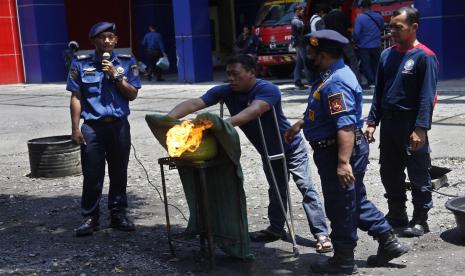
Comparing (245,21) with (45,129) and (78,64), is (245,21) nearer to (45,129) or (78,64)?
(45,129)

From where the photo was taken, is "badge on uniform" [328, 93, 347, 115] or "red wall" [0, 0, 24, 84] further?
"red wall" [0, 0, 24, 84]

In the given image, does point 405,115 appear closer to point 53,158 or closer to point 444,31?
point 53,158

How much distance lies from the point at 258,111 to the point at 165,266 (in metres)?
1.41

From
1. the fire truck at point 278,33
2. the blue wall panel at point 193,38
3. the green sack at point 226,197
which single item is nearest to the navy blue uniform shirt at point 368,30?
the fire truck at point 278,33

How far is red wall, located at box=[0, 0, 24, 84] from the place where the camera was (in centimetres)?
2589

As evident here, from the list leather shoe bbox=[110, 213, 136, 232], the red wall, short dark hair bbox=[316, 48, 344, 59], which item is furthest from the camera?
the red wall

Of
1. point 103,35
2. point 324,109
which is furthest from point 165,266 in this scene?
point 103,35

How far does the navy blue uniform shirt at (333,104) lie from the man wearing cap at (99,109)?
198cm

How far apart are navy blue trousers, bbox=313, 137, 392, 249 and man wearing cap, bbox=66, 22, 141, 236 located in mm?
2077

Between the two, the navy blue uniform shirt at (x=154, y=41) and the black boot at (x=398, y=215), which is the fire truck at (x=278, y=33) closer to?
the navy blue uniform shirt at (x=154, y=41)

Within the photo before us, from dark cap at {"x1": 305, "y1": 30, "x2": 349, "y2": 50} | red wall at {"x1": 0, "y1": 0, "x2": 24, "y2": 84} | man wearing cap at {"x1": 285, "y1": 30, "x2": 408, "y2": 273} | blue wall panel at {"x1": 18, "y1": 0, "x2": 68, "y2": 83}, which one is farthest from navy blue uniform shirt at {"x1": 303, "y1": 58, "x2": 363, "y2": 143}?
red wall at {"x1": 0, "y1": 0, "x2": 24, "y2": 84}

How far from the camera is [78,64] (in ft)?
19.9

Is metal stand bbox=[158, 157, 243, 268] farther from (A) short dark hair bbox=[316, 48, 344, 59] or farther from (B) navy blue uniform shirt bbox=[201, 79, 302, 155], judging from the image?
(A) short dark hair bbox=[316, 48, 344, 59]

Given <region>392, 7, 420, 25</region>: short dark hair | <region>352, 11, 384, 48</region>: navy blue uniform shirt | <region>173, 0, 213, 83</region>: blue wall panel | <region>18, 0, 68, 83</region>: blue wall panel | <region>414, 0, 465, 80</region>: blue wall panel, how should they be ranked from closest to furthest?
<region>392, 7, 420, 25</region>: short dark hair < <region>352, 11, 384, 48</region>: navy blue uniform shirt < <region>414, 0, 465, 80</region>: blue wall panel < <region>173, 0, 213, 83</region>: blue wall panel < <region>18, 0, 68, 83</region>: blue wall panel
